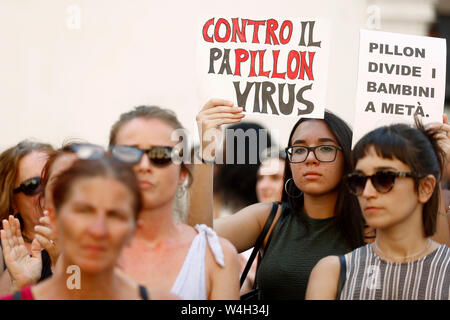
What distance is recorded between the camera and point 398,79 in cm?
331

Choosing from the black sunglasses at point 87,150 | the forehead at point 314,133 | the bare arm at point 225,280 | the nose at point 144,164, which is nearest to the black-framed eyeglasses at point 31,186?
the black sunglasses at point 87,150

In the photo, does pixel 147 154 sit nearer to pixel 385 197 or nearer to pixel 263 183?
pixel 385 197

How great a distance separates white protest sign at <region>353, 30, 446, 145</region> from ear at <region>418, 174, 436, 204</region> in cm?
39

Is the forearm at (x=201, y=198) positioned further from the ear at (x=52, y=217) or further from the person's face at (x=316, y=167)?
the ear at (x=52, y=217)

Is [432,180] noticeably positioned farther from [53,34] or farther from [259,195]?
[53,34]

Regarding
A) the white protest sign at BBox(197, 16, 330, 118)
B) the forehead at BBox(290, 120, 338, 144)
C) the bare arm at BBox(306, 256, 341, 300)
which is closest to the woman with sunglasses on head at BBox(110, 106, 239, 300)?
the bare arm at BBox(306, 256, 341, 300)

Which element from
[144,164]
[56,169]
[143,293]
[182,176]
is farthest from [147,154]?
[143,293]

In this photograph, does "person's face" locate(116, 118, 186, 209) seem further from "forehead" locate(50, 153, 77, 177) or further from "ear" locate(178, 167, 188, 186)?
"forehead" locate(50, 153, 77, 177)

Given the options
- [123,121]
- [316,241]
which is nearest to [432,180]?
[316,241]

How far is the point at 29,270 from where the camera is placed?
3051 mm

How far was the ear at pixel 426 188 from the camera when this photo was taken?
296cm

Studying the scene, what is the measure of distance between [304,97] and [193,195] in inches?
28.4

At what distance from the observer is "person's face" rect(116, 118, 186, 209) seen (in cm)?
278
